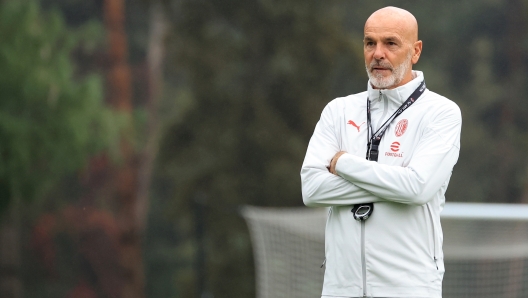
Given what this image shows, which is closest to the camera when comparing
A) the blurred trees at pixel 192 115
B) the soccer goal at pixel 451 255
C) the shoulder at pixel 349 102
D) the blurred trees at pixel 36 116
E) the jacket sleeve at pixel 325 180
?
the jacket sleeve at pixel 325 180

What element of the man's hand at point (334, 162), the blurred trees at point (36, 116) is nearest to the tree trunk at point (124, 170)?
the blurred trees at point (36, 116)

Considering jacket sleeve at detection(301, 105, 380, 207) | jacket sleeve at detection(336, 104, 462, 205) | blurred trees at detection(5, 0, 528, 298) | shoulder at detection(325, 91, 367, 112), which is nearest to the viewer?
jacket sleeve at detection(336, 104, 462, 205)

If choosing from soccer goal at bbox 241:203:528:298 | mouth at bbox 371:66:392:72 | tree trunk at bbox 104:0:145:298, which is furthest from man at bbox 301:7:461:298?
tree trunk at bbox 104:0:145:298

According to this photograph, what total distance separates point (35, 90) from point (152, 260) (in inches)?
235

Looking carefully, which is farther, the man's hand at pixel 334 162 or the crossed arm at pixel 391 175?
the man's hand at pixel 334 162

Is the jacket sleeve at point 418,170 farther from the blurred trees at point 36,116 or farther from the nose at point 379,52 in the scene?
the blurred trees at point 36,116

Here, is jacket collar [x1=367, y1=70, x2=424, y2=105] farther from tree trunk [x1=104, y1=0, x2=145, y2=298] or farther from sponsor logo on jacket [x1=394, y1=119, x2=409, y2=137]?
tree trunk [x1=104, y1=0, x2=145, y2=298]

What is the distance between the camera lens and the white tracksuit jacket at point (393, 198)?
11.5 feet

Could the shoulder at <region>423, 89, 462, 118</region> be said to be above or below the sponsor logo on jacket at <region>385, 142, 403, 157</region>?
above

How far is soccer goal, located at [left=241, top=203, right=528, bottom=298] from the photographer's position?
9.10 m

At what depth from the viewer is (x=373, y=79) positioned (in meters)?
3.71

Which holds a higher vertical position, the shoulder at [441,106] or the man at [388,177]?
the shoulder at [441,106]

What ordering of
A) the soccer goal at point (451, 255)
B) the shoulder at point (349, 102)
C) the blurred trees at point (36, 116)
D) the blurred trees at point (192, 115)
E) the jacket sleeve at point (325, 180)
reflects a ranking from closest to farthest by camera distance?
the jacket sleeve at point (325, 180) < the shoulder at point (349, 102) < the soccer goal at point (451, 255) < the blurred trees at point (36, 116) < the blurred trees at point (192, 115)

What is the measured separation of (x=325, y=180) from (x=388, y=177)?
1.04 feet
